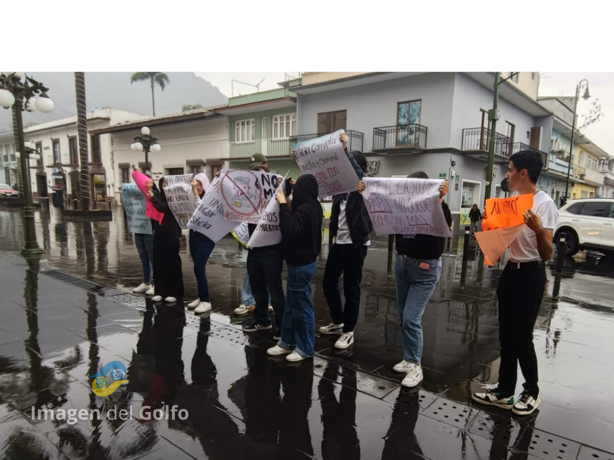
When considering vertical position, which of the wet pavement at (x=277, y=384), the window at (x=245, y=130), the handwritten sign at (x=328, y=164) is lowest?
the wet pavement at (x=277, y=384)

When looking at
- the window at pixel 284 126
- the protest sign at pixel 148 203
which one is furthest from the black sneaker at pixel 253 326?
the window at pixel 284 126

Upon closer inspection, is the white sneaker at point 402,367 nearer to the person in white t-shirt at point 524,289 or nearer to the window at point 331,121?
the person in white t-shirt at point 524,289

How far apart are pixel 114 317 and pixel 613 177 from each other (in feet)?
231

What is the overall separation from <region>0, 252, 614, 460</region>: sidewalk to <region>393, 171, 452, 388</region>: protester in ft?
0.89

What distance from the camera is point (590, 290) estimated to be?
746cm

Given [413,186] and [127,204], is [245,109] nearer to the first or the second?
[127,204]

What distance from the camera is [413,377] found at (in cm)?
336

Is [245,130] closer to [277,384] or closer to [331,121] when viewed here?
[331,121]

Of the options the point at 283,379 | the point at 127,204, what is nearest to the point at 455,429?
the point at 283,379

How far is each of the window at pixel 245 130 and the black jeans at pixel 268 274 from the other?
2128 cm

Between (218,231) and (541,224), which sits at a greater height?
(541,224)

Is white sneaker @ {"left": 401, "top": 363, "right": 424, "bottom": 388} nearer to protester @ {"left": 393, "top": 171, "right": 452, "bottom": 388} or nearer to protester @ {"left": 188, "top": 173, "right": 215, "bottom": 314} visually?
protester @ {"left": 393, "top": 171, "right": 452, "bottom": 388}

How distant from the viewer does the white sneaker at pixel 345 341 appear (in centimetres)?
414

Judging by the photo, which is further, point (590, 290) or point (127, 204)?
point (590, 290)
